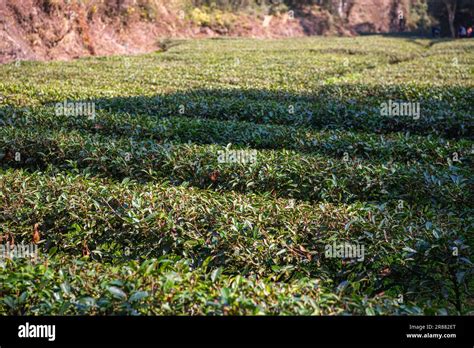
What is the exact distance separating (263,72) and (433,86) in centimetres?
877

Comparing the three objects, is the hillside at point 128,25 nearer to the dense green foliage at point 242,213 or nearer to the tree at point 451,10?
the tree at point 451,10

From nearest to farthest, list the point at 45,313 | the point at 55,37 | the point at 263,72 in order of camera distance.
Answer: the point at 45,313, the point at 263,72, the point at 55,37

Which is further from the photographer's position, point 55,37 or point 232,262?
point 55,37

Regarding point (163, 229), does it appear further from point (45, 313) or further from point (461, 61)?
point (461, 61)

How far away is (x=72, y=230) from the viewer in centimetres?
570

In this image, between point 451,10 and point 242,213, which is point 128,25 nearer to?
point 242,213

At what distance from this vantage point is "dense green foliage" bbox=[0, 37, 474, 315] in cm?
379

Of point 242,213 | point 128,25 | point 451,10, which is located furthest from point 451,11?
point 242,213

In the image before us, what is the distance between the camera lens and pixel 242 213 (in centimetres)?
560

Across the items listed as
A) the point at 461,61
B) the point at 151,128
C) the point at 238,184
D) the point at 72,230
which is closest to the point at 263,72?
the point at 461,61

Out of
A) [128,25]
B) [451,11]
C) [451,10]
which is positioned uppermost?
[451,10]

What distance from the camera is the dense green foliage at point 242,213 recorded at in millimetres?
3791

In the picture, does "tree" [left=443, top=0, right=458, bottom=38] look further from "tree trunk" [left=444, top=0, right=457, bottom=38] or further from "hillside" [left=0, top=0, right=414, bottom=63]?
"hillside" [left=0, top=0, right=414, bottom=63]

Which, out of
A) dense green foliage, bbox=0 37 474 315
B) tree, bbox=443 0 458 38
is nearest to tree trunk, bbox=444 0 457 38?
tree, bbox=443 0 458 38
